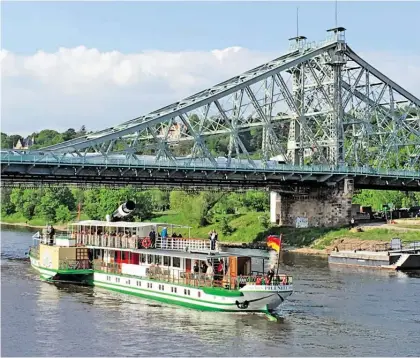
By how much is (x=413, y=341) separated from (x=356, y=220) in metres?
64.0

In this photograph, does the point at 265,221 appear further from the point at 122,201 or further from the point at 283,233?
the point at 122,201

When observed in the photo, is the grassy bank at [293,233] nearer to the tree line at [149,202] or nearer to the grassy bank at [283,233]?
the grassy bank at [283,233]

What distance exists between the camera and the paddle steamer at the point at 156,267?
51.1m

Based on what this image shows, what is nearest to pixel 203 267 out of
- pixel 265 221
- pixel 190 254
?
pixel 190 254

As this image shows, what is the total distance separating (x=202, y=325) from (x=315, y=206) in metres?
63.4

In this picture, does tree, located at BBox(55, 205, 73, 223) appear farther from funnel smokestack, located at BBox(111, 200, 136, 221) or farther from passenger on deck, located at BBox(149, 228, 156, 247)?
passenger on deck, located at BBox(149, 228, 156, 247)

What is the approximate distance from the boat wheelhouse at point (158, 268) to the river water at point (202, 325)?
0.98 m

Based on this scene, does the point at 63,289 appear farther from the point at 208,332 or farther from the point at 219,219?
A: the point at 219,219

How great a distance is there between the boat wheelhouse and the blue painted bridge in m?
13.8

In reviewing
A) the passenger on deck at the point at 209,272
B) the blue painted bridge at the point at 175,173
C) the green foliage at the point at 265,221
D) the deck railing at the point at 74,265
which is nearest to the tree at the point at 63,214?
the green foliage at the point at 265,221

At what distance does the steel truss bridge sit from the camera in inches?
3516

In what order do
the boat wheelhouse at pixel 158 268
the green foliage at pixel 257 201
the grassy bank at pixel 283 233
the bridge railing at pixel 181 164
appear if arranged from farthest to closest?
1. the green foliage at pixel 257 201
2. the grassy bank at pixel 283 233
3. the bridge railing at pixel 181 164
4. the boat wheelhouse at pixel 158 268

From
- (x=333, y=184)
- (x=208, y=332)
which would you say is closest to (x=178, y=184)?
(x=333, y=184)

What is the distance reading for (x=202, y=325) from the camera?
4800 cm
